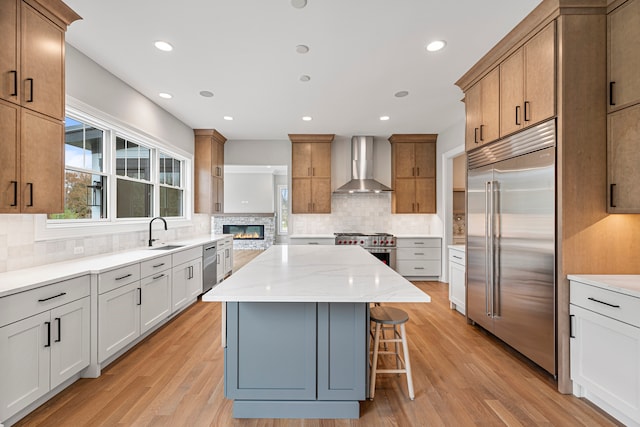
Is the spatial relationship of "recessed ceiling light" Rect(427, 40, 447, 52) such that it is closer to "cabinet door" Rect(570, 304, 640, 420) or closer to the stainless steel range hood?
"cabinet door" Rect(570, 304, 640, 420)

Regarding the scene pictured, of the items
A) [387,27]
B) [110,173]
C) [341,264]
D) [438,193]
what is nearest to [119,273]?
[110,173]

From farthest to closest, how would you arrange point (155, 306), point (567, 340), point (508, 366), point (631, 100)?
point (155, 306) → point (508, 366) → point (567, 340) → point (631, 100)

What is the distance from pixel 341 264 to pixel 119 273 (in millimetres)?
1824

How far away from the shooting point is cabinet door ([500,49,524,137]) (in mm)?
2359

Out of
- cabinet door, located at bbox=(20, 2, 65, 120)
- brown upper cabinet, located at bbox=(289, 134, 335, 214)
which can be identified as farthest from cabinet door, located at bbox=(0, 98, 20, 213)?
brown upper cabinet, located at bbox=(289, 134, 335, 214)

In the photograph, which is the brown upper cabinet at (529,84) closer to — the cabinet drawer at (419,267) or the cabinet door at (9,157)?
the cabinet drawer at (419,267)

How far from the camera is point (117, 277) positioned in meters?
2.39

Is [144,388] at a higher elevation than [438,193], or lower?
lower

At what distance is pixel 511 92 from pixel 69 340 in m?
3.82

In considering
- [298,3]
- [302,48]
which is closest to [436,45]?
[302,48]

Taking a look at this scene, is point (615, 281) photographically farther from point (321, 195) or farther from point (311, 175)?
point (311, 175)

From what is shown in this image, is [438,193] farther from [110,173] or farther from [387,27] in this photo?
[110,173]

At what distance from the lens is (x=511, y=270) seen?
249 centimetres

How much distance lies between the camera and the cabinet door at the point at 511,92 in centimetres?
236
